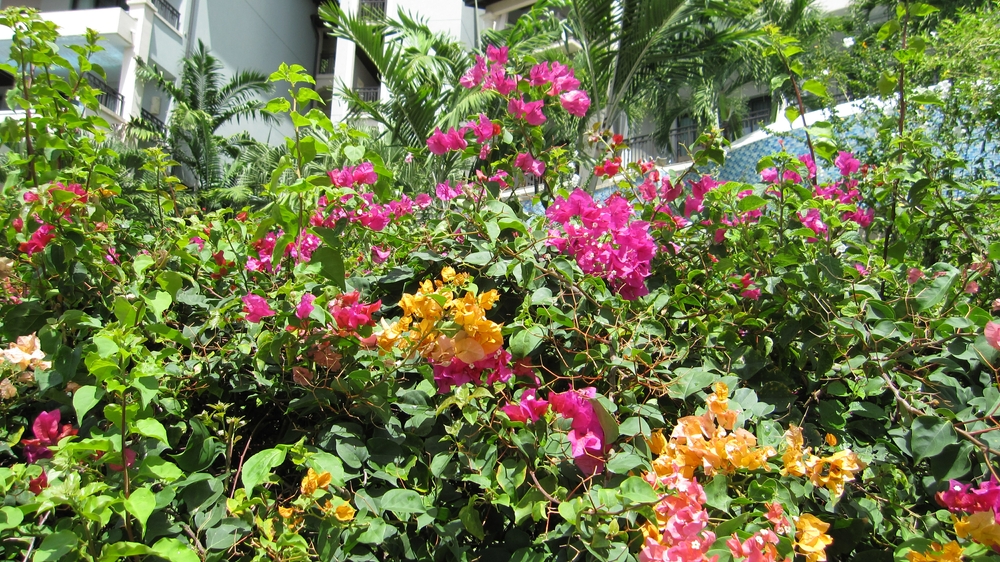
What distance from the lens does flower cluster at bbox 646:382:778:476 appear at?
41.8 inches

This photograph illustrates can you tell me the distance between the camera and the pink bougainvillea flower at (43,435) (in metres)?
1.23

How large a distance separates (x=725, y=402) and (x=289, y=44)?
22.9 m

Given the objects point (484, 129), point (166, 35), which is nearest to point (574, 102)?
point (484, 129)

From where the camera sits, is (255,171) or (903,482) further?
(255,171)

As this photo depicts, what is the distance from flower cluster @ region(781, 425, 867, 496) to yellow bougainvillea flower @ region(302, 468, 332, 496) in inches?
27.6

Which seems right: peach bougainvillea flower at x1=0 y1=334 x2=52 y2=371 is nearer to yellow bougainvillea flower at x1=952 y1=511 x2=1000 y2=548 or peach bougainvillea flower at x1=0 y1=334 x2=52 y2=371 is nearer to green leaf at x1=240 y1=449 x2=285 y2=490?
green leaf at x1=240 y1=449 x2=285 y2=490

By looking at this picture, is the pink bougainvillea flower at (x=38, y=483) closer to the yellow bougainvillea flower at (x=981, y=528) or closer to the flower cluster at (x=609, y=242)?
the flower cluster at (x=609, y=242)

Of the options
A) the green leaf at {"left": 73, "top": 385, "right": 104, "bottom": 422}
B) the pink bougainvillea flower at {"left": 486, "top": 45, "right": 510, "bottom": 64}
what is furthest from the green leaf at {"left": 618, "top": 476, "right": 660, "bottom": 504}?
the pink bougainvillea flower at {"left": 486, "top": 45, "right": 510, "bottom": 64}

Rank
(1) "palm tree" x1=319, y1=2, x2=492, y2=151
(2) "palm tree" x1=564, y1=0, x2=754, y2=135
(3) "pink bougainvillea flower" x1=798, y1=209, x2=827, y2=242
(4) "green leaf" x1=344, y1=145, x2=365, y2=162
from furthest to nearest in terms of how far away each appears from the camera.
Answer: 1. (1) "palm tree" x1=319, y1=2, x2=492, y2=151
2. (2) "palm tree" x1=564, y1=0, x2=754, y2=135
3. (3) "pink bougainvillea flower" x1=798, y1=209, x2=827, y2=242
4. (4) "green leaf" x1=344, y1=145, x2=365, y2=162

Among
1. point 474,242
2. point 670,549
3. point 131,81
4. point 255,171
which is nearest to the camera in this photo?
point 670,549

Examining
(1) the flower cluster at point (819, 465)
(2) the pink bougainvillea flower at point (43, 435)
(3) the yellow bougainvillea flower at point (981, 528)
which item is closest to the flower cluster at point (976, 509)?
(3) the yellow bougainvillea flower at point (981, 528)

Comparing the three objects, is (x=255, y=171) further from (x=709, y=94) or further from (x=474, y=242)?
(x=474, y=242)

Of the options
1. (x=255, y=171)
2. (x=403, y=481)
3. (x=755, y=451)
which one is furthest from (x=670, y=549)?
(x=255, y=171)

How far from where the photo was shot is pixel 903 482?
4.06ft
